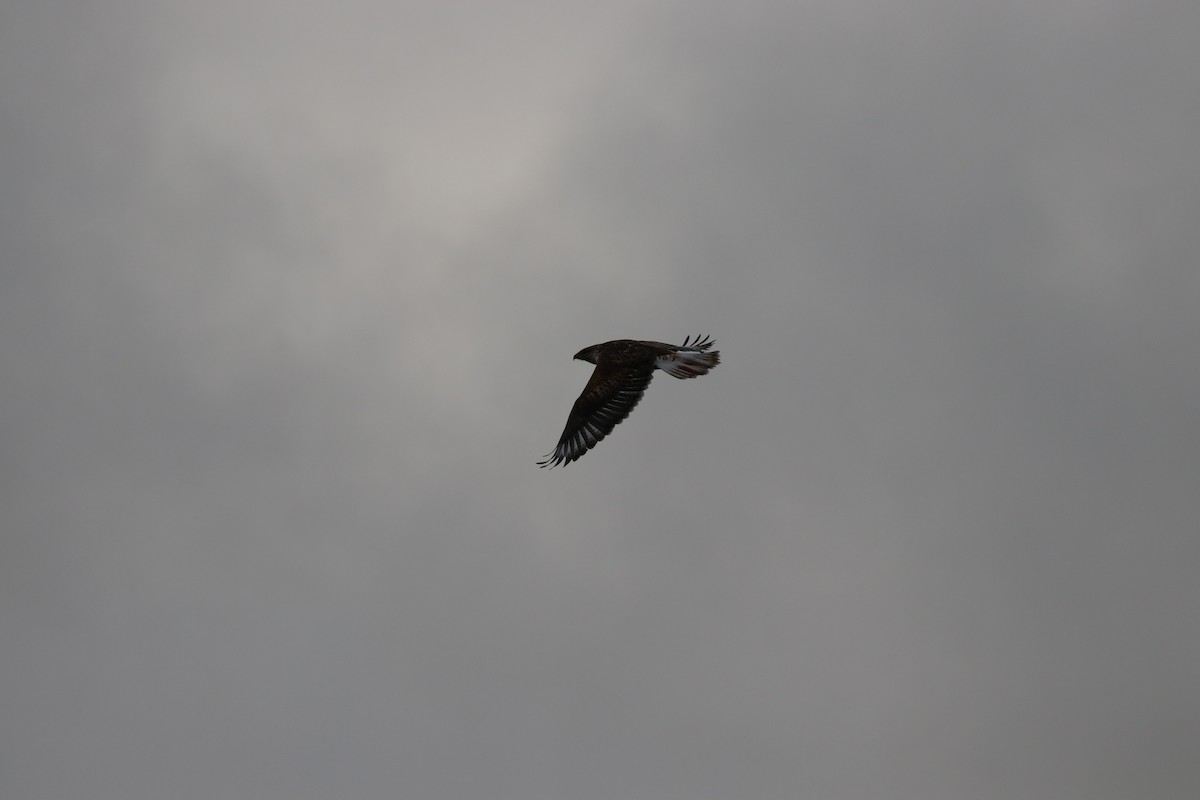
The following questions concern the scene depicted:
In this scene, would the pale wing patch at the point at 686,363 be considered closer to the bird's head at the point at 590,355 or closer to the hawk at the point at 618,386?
the hawk at the point at 618,386

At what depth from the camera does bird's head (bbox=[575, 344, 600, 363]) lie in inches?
1315

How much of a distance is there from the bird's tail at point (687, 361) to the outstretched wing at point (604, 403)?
54 centimetres

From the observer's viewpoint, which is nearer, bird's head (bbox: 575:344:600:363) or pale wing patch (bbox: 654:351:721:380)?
pale wing patch (bbox: 654:351:721:380)

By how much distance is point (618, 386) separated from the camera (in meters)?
32.0

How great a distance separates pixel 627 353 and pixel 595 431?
256 centimetres

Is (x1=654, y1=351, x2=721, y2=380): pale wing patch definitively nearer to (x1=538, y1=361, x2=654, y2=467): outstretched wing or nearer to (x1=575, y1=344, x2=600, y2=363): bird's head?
(x1=538, y1=361, x2=654, y2=467): outstretched wing

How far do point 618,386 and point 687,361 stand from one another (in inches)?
86.2

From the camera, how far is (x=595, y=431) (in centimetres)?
3184

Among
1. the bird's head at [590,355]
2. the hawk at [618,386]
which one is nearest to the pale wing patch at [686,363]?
the hawk at [618,386]

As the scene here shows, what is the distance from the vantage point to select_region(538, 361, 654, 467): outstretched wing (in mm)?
31734

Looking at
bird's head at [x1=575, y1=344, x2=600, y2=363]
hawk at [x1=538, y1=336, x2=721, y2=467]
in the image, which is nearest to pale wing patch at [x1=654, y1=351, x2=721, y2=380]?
hawk at [x1=538, y1=336, x2=721, y2=467]

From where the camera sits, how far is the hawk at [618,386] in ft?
104

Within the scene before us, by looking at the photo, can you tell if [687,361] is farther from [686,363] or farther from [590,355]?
[590,355]

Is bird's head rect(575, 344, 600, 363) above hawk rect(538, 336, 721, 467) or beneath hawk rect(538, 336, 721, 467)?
above
